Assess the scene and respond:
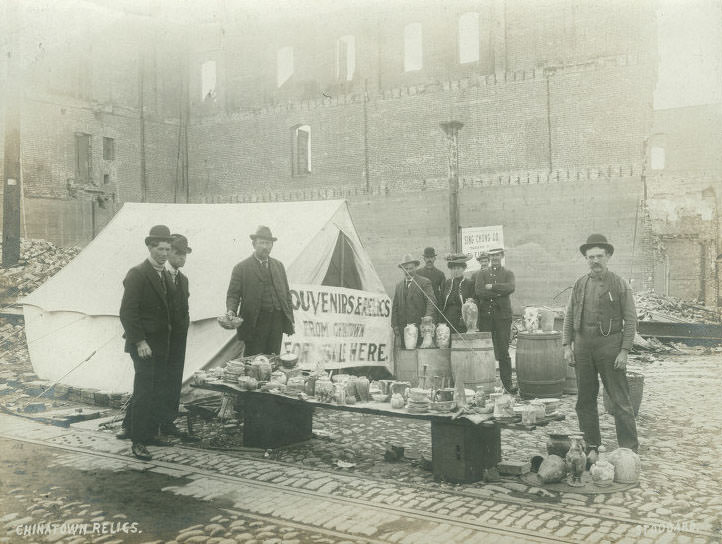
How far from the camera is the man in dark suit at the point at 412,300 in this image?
8594mm

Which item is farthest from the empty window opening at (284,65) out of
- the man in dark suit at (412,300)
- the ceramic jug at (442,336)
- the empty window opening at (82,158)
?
the ceramic jug at (442,336)

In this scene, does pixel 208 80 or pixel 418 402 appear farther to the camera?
pixel 208 80

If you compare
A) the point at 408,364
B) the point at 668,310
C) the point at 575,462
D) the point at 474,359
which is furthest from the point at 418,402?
the point at 668,310

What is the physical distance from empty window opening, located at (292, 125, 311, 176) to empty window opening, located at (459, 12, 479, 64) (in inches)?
211

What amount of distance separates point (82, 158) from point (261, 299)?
15.6m

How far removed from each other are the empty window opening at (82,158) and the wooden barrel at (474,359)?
15.8m

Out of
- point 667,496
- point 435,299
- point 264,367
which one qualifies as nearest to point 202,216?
point 435,299

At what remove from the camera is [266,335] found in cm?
696

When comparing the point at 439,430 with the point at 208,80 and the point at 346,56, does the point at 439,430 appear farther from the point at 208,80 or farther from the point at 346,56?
the point at 208,80

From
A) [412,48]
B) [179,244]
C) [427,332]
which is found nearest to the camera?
[179,244]

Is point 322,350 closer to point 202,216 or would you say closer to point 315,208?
point 315,208

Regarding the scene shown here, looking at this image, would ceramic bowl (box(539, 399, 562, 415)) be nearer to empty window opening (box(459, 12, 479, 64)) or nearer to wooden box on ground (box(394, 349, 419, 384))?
wooden box on ground (box(394, 349, 419, 384))

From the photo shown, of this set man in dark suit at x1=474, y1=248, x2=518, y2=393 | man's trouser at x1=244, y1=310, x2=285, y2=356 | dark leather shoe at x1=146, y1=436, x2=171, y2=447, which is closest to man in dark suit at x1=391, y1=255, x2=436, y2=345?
man in dark suit at x1=474, y1=248, x2=518, y2=393

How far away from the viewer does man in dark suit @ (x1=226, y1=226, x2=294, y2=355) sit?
682cm
